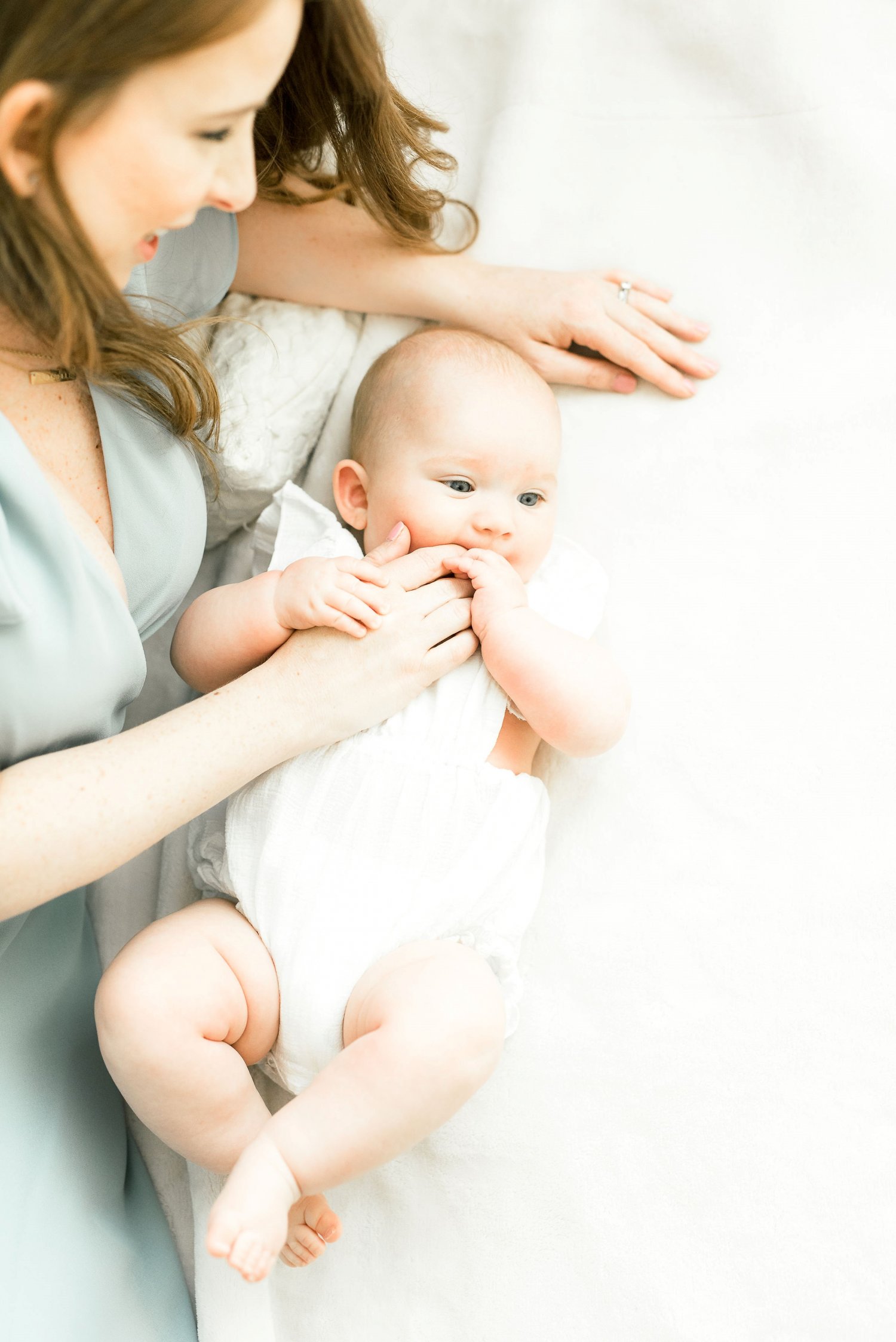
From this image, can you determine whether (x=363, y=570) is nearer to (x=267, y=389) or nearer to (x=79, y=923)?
(x=267, y=389)

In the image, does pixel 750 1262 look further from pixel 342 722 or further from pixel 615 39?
pixel 615 39

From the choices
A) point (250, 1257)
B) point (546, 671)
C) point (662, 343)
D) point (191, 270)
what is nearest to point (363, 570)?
point (546, 671)

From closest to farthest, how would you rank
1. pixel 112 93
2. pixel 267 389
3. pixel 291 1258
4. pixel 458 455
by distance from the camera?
1. pixel 112 93
2. pixel 291 1258
3. pixel 458 455
4. pixel 267 389

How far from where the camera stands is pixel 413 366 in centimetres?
134

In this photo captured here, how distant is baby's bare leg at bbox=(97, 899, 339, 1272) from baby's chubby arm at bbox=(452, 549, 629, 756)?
1.36 feet

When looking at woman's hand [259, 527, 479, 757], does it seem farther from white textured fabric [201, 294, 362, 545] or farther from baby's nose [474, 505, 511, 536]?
white textured fabric [201, 294, 362, 545]

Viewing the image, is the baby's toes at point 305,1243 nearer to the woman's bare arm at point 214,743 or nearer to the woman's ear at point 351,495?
the woman's bare arm at point 214,743

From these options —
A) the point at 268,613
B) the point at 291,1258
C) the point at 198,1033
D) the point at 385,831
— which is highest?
the point at 268,613

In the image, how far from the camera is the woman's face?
0.81 meters

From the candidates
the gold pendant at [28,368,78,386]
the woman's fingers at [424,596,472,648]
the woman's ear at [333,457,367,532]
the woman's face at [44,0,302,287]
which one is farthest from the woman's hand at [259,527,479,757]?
the woman's face at [44,0,302,287]

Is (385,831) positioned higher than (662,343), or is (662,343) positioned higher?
(662,343)

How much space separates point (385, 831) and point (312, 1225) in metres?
0.42

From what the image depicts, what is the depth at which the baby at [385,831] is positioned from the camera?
1029 mm

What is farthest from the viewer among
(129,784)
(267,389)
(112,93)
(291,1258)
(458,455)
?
(267,389)
